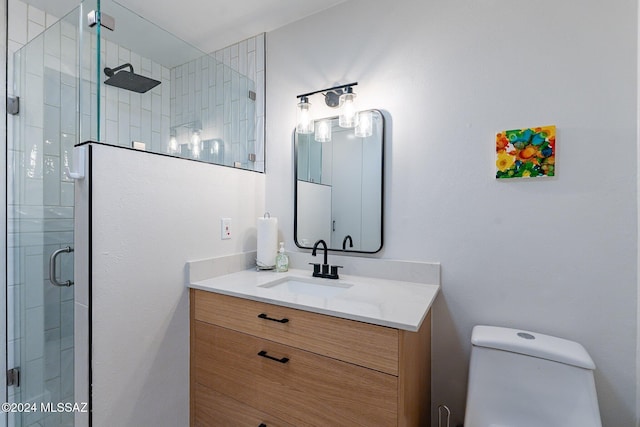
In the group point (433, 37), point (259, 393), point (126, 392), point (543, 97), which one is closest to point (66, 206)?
point (126, 392)

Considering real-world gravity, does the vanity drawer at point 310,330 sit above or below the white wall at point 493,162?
below

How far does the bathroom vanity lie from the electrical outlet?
0.83 feet

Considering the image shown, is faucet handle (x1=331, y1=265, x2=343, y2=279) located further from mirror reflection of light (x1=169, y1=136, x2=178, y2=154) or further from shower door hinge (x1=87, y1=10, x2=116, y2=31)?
shower door hinge (x1=87, y1=10, x2=116, y2=31)

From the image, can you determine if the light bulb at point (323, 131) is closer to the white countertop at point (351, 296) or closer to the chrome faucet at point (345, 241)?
the chrome faucet at point (345, 241)

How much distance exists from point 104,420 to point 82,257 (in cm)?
67

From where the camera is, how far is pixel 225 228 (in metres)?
1.66

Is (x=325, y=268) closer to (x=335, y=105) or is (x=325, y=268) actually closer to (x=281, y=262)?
(x=281, y=262)

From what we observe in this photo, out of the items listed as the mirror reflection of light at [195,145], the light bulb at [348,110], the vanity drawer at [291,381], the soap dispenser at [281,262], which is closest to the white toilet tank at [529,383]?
the vanity drawer at [291,381]

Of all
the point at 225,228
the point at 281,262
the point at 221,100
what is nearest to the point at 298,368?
the point at 281,262

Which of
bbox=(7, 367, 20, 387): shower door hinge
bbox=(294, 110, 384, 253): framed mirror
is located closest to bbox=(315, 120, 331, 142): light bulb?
bbox=(294, 110, 384, 253): framed mirror

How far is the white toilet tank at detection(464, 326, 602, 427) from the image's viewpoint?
103 cm

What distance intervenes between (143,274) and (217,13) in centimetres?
160

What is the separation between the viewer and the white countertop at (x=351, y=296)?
1.01 metres

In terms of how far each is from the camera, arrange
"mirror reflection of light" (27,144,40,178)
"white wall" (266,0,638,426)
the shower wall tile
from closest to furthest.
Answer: "white wall" (266,0,638,426)
"mirror reflection of light" (27,144,40,178)
the shower wall tile
